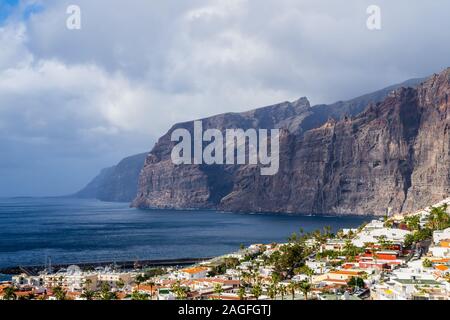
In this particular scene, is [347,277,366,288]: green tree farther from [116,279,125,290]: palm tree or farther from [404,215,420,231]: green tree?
[404,215,420,231]: green tree

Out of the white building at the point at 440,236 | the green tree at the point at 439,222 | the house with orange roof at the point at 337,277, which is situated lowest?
the house with orange roof at the point at 337,277

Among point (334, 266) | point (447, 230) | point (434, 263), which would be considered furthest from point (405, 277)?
point (447, 230)

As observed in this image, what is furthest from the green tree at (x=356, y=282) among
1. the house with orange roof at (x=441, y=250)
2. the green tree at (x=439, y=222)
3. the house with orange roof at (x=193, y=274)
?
the green tree at (x=439, y=222)

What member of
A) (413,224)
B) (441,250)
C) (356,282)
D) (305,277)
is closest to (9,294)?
(305,277)

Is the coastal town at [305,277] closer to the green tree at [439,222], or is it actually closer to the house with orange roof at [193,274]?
the house with orange roof at [193,274]

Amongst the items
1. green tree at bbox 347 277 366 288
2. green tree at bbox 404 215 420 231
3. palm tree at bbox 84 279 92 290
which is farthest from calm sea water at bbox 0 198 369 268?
green tree at bbox 347 277 366 288

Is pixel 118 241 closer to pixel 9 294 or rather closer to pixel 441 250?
pixel 9 294

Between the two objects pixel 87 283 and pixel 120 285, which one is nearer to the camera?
pixel 120 285
